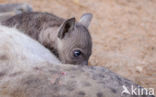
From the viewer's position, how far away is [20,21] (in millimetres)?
2959

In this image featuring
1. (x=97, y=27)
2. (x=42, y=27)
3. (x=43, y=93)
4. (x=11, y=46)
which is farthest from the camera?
(x=97, y=27)

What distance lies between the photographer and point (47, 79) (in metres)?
1.71

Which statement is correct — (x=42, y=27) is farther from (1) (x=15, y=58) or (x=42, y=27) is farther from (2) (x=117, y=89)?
(2) (x=117, y=89)

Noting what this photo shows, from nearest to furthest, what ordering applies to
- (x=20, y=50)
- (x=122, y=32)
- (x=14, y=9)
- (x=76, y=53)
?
1. (x=20, y=50)
2. (x=76, y=53)
3. (x=14, y=9)
4. (x=122, y=32)

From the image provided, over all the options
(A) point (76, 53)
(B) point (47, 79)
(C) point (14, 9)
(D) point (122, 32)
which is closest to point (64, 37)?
(A) point (76, 53)

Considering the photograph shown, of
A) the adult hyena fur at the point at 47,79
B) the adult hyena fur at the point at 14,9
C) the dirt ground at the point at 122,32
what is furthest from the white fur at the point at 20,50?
the adult hyena fur at the point at 14,9

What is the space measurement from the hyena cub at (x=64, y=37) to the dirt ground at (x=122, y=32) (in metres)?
0.84

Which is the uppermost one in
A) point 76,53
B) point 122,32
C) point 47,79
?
point 47,79

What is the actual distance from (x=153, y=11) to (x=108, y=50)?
4.85 ft

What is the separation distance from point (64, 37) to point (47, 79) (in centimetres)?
92

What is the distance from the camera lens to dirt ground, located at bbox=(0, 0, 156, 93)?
3344 mm

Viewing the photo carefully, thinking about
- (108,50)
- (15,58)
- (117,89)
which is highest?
(15,58)

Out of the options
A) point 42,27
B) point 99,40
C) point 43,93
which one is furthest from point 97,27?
point 43,93

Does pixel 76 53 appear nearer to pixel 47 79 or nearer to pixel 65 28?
pixel 65 28
